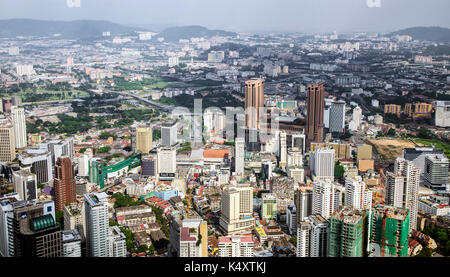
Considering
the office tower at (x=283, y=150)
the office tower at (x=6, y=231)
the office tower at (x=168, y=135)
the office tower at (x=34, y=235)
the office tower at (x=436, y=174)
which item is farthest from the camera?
the office tower at (x=168, y=135)

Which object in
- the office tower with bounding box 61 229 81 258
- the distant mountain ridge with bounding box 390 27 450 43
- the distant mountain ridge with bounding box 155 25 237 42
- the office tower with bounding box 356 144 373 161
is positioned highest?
the distant mountain ridge with bounding box 155 25 237 42

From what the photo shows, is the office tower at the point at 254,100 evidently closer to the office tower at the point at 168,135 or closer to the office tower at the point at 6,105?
the office tower at the point at 168,135

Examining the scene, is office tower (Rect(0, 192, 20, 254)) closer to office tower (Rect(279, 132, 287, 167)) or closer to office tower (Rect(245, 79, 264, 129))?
office tower (Rect(279, 132, 287, 167))

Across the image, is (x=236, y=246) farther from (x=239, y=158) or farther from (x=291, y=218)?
(x=239, y=158)

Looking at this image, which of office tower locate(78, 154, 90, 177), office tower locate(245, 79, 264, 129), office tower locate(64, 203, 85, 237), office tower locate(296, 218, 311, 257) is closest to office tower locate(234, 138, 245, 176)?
office tower locate(245, 79, 264, 129)

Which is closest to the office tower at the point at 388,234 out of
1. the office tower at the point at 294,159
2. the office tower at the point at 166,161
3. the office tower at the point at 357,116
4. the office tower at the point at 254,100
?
the office tower at the point at 294,159

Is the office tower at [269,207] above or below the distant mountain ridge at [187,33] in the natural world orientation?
below
